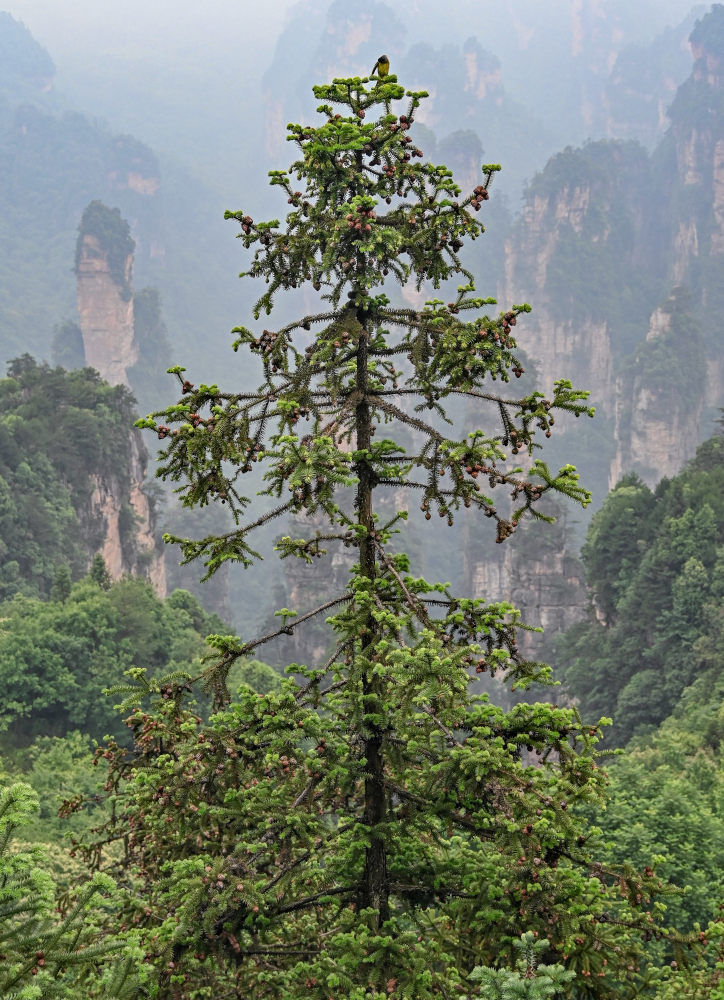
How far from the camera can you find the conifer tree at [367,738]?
6711 mm

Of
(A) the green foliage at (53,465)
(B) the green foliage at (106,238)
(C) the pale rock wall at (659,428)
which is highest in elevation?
(B) the green foliage at (106,238)

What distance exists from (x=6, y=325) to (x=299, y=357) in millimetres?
117069

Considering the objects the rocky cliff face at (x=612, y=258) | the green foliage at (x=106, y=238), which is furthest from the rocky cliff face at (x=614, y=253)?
the green foliage at (x=106, y=238)

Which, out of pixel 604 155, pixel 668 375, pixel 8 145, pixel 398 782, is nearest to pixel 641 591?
pixel 398 782

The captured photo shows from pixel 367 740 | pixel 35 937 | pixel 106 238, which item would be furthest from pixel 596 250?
pixel 35 937

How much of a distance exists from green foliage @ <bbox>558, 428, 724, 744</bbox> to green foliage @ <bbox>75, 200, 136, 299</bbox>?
58543mm

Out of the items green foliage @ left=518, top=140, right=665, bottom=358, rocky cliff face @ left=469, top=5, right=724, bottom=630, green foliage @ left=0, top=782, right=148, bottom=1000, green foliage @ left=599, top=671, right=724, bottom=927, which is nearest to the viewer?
green foliage @ left=0, top=782, right=148, bottom=1000

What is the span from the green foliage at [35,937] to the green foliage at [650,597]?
3254cm

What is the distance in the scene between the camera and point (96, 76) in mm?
185250

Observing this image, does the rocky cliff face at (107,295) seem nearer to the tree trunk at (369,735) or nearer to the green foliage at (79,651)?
the green foliage at (79,651)

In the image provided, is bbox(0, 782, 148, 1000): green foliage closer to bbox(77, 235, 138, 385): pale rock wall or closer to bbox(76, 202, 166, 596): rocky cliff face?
bbox(76, 202, 166, 596): rocky cliff face

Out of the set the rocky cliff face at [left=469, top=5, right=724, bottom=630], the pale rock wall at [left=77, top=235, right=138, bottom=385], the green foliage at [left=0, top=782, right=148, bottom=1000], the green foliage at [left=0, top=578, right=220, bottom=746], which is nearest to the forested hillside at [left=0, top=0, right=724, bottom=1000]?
the green foliage at [left=0, top=782, right=148, bottom=1000]

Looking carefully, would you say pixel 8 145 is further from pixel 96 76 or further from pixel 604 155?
pixel 604 155

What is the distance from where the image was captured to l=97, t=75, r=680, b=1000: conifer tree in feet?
22.0
